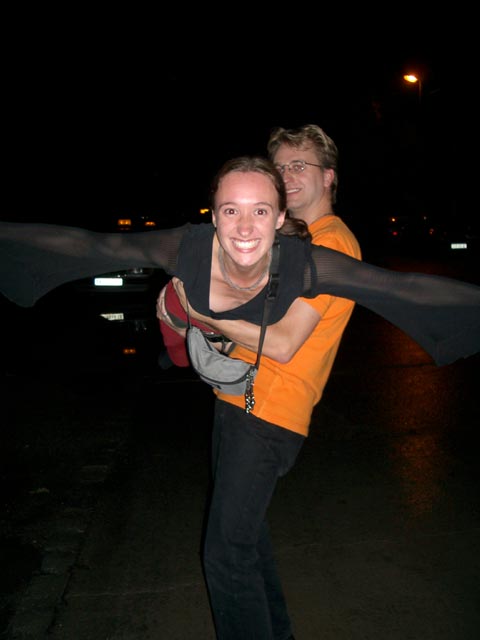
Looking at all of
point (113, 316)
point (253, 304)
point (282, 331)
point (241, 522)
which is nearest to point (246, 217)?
point (253, 304)

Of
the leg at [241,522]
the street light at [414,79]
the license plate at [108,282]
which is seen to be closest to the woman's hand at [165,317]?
the leg at [241,522]

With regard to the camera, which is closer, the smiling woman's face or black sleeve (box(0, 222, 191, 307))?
the smiling woman's face

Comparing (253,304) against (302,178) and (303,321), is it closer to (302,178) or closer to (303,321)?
(303,321)

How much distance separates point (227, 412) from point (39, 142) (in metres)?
18.3

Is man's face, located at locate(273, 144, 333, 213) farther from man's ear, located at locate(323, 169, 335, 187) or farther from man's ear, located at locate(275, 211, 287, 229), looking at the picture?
man's ear, located at locate(275, 211, 287, 229)

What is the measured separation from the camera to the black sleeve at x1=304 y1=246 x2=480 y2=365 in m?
2.15

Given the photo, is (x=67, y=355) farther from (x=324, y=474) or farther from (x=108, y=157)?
(x=108, y=157)

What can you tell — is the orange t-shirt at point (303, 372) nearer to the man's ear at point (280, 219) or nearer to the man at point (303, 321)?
the man at point (303, 321)

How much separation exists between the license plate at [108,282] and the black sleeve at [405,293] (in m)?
10.4

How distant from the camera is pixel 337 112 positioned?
37062 mm

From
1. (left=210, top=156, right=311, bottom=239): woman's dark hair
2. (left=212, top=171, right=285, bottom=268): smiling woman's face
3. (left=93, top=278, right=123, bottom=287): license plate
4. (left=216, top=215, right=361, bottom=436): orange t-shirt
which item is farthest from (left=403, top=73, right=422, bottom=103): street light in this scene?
(left=212, top=171, right=285, bottom=268): smiling woman's face

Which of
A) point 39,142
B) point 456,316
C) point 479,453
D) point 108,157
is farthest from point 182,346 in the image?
point 108,157

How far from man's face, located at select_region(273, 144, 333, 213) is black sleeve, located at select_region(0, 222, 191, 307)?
20.2 inches

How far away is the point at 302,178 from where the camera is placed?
2531 millimetres
